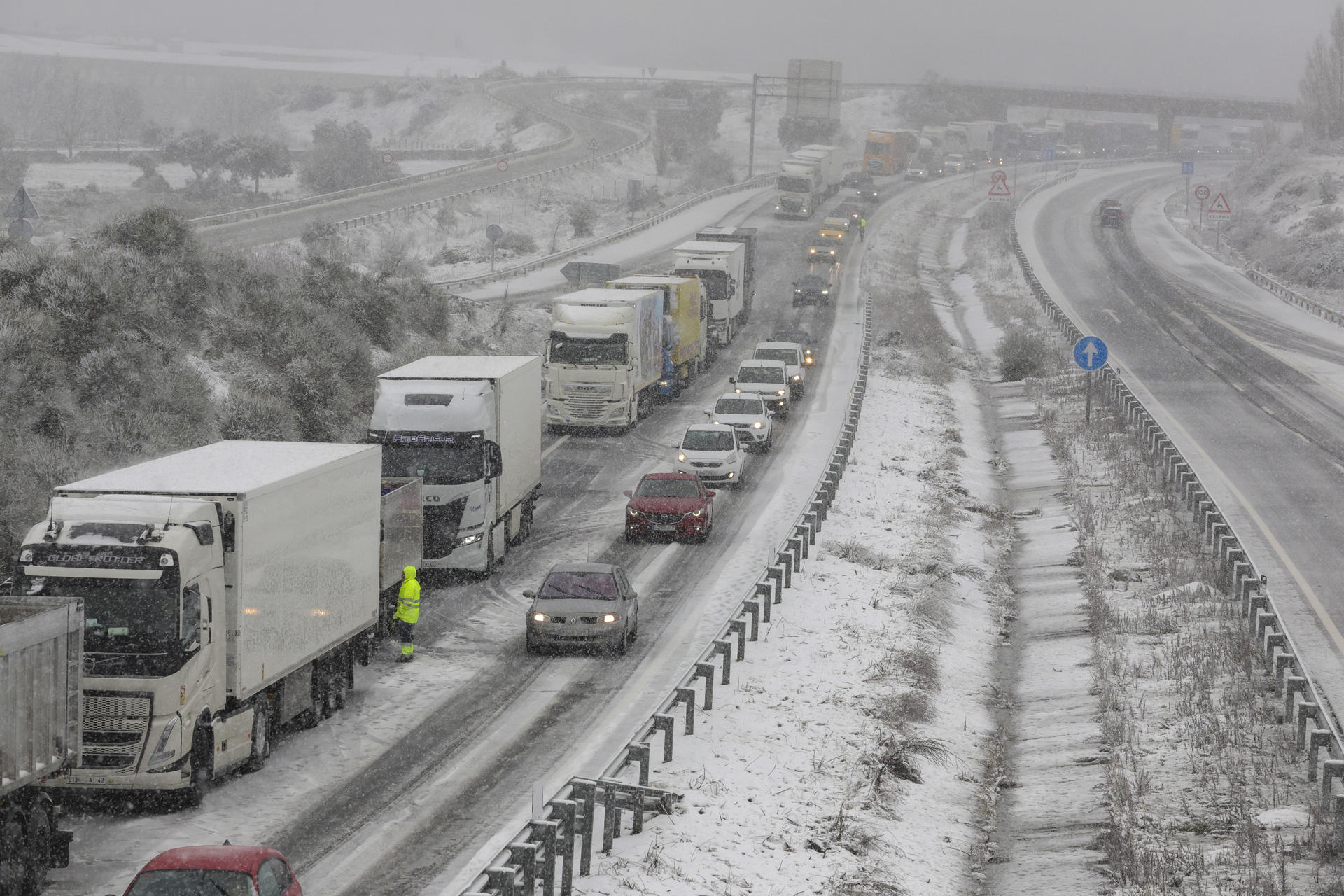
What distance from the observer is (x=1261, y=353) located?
53.4 metres

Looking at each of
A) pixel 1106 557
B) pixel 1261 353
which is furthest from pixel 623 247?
pixel 1106 557

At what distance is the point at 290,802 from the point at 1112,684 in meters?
11.7

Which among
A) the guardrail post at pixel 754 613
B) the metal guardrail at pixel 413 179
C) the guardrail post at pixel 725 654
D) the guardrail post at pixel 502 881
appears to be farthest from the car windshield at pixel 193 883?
the metal guardrail at pixel 413 179

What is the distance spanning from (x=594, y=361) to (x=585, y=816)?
25110 mm

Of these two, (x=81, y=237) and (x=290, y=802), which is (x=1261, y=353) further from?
(x=290, y=802)

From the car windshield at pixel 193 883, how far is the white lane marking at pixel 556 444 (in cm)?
2630

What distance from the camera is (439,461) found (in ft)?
82.7

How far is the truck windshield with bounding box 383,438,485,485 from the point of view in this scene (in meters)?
25.2

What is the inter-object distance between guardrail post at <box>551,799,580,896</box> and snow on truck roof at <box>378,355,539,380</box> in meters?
13.5

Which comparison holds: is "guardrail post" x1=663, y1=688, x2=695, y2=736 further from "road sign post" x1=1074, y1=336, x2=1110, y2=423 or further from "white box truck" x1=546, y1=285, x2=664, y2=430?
"road sign post" x1=1074, y1=336, x2=1110, y2=423

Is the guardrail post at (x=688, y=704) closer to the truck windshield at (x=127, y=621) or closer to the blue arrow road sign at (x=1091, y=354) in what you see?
the truck windshield at (x=127, y=621)

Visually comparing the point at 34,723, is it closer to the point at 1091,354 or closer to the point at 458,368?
→ the point at 458,368

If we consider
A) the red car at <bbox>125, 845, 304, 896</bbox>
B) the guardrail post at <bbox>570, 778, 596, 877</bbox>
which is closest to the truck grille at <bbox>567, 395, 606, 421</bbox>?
the guardrail post at <bbox>570, 778, 596, 877</bbox>

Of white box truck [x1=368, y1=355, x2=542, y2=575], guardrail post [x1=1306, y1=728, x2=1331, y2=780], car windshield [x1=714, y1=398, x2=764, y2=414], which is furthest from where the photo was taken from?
car windshield [x1=714, y1=398, x2=764, y2=414]
